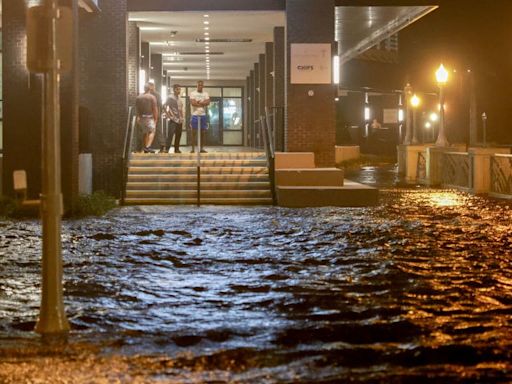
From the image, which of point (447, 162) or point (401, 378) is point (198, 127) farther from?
point (401, 378)

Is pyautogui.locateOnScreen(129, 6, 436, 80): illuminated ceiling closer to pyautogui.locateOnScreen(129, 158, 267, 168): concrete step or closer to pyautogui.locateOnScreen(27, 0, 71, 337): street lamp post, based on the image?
pyautogui.locateOnScreen(129, 158, 267, 168): concrete step

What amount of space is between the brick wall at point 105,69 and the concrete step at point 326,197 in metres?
5.60

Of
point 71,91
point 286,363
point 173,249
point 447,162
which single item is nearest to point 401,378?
point 286,363

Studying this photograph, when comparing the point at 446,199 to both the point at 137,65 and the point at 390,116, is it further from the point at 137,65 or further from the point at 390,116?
the point at 390,116

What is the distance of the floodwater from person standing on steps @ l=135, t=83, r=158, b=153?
7.47m

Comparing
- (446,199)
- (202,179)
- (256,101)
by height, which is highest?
(256,101)

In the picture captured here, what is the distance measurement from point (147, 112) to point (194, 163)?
1860mm

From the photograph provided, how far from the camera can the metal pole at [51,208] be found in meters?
7.39

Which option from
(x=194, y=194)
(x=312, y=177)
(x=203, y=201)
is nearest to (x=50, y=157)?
(x=203, y=201)

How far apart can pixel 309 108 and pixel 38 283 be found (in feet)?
50.4

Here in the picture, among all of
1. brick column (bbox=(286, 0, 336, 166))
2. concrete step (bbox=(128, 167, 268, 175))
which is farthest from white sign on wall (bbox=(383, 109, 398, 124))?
concrete step (bbox=(128, 167, 268, 175))

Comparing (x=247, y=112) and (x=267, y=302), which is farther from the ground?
(x=247, y=112)

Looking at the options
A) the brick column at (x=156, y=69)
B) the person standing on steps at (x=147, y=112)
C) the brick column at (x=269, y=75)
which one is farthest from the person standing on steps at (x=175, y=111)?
the brick column at (x=156, y=69)

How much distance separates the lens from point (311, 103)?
24.6 m
